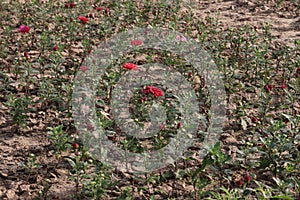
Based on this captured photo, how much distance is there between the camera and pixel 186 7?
8227 mm

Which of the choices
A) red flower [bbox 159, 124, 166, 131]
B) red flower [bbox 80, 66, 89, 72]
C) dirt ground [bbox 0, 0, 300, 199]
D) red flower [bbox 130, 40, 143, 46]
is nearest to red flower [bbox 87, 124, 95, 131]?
dirt ground [bbox 0, 0, 300, 199]

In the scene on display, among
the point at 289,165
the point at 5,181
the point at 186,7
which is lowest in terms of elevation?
the point at 5,181

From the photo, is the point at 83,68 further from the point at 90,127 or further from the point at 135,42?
the point at 90,127

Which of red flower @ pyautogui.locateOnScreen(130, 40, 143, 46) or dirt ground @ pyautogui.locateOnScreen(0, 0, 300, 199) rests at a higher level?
red flower @ pyautogui.locateOnScreen(130, 40, 143, 46)

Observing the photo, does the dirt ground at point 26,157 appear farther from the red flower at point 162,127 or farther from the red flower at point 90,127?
the red flower at point 162,127

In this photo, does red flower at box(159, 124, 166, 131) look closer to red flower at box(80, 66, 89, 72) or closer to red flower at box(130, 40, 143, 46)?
red flower at box(80, 66, 89, 72)

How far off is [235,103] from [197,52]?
106 cm

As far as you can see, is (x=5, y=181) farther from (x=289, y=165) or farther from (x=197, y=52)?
(x=197, y=52)

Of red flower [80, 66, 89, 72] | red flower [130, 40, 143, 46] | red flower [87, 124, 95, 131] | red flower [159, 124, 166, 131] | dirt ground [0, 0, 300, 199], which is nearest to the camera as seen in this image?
dirt ground [0, 0, 300, 199]

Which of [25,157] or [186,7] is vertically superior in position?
[186,7]

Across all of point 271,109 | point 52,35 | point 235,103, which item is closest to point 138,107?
point 235,103

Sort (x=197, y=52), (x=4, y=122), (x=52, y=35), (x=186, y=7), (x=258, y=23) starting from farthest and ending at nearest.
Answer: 1. (x=186, y=7)
2. (x=258, y=23)
3. (x=52, y=35)
4. (x=197, y=52)
5. (x=4, y=122)

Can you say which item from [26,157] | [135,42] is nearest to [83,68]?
[135,42]

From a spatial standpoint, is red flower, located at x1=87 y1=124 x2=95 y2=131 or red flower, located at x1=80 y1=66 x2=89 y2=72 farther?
red flower, located at x1=80 y1=66 x2=89 y2=72
